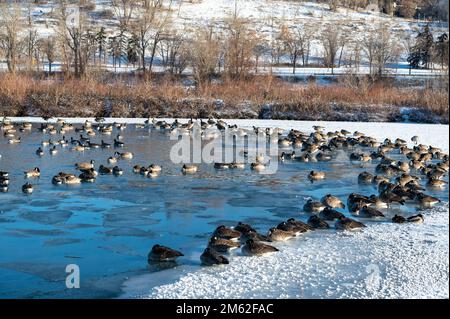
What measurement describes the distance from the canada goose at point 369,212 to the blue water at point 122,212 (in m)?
0.45

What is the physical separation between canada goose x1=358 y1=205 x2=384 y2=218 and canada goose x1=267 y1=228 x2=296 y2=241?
2141 millimetres

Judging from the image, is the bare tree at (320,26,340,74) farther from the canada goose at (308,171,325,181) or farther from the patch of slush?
the patch of slush

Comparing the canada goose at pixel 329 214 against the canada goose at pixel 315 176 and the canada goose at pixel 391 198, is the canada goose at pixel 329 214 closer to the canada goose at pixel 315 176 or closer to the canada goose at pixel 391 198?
the canada goose at pixel 391 198

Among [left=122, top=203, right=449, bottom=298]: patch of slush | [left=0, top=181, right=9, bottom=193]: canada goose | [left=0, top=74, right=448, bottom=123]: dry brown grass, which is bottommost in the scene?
[left=122, top=203, right=449, bottom=298]: patch of slush

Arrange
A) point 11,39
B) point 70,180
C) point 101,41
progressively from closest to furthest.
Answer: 1. point 70,180
2. point 11,39
3. point 101,41

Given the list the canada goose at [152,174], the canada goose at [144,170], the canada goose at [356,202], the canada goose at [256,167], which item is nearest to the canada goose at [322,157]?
the canada goose at [256,167]

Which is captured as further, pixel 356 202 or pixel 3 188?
pixel 3 188

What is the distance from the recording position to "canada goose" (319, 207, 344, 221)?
1069cm

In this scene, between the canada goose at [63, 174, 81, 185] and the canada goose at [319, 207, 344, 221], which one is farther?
the canada goose at [63, 174, 81, 185]

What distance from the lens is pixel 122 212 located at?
11406mm

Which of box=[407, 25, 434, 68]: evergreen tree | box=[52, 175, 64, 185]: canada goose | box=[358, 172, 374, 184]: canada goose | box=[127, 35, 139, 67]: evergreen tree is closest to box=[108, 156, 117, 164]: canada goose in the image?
box=[52, 175, 64, 185]: canada goose

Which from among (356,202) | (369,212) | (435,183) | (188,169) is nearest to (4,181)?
(188,169)

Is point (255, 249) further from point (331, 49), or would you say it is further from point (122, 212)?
point (331, 49)

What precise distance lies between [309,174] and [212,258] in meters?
6.81
